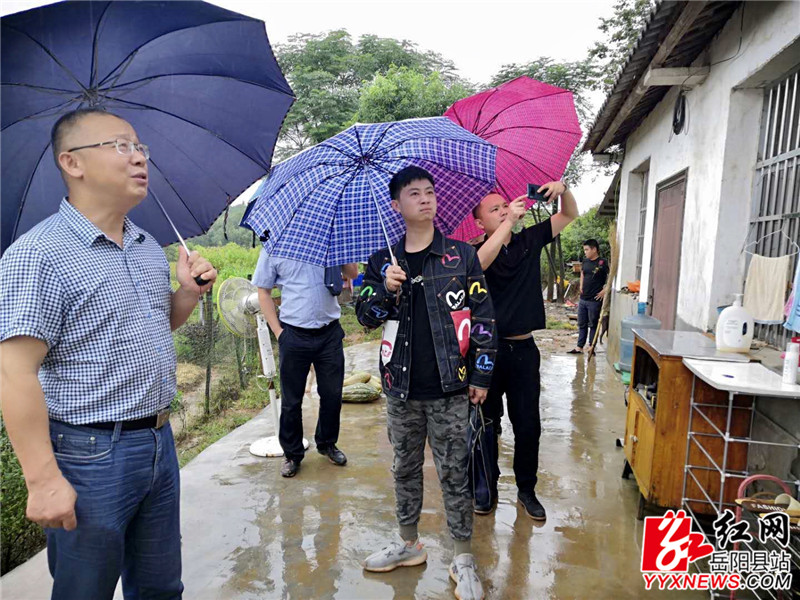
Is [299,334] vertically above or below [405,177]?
below

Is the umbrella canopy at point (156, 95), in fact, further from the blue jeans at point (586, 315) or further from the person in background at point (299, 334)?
the blue jeans at point (586, 315)

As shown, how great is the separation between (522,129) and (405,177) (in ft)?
3.57

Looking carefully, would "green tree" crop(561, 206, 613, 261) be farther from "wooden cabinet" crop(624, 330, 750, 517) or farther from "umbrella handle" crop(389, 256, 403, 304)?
"umbrella handle" crop(389, 256, 403, 304)

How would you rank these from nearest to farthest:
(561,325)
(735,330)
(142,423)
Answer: (142,423) < (735,330) < (561,325)

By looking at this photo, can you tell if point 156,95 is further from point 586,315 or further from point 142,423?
point 586,315

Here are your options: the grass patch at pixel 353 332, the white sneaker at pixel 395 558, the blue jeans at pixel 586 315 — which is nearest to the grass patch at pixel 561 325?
the blue jeans at pixel 586 315

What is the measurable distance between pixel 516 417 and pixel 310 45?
57.7ft

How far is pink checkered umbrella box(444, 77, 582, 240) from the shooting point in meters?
2.88

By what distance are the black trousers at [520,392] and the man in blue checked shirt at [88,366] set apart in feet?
5.77

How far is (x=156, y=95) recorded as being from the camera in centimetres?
184

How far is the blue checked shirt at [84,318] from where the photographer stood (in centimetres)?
136

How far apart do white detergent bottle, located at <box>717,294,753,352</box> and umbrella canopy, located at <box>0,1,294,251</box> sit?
2.47 meters

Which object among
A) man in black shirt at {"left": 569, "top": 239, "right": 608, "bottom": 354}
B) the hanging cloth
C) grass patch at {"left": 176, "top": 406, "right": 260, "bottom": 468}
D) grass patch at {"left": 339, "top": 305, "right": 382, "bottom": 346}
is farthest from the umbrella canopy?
grass patch at {"left": 339, "top": 305, "right": 382, "bottom": 346}

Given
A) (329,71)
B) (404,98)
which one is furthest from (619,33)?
(329,71)
